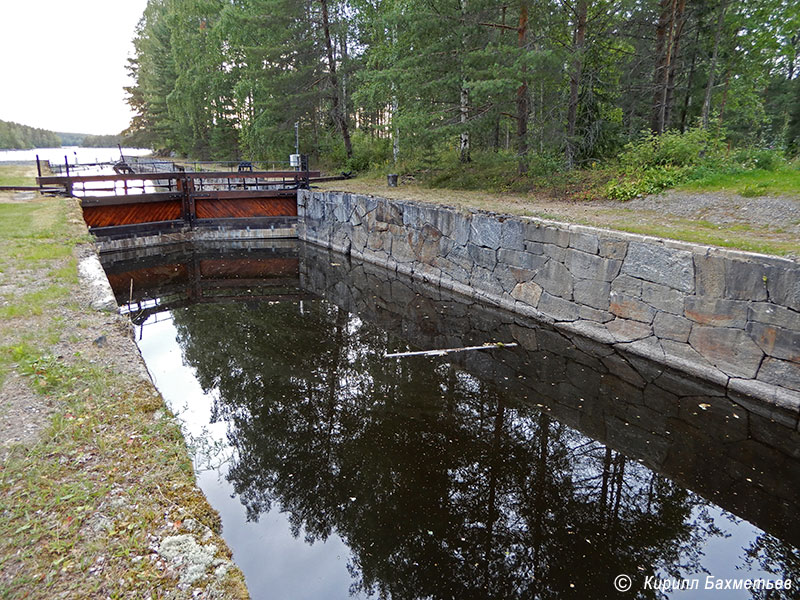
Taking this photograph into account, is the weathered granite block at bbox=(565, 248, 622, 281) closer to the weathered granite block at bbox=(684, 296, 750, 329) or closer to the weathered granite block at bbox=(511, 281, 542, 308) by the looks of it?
the weathered granite block at bbox=(511, 281, 542, 308)

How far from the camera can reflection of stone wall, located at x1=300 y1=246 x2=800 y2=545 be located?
3939mm

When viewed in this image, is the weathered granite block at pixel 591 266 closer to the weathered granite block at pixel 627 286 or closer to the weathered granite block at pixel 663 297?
the weathered granite block at pixel 627 286

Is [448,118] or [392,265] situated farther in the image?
[448,118]

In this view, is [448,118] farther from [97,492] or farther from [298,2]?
[97,492]

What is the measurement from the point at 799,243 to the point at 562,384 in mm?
3220

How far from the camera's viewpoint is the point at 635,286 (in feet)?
20.5

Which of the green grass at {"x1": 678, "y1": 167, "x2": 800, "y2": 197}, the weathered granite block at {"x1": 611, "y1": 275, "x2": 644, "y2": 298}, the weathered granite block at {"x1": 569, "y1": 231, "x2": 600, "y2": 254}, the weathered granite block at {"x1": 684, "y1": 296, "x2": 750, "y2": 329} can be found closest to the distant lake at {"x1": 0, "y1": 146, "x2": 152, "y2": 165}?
the weathered granite block at {"x1": 569, "y1": 231, "x2": 600, "y2": 254}

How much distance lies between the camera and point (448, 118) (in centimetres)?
1193

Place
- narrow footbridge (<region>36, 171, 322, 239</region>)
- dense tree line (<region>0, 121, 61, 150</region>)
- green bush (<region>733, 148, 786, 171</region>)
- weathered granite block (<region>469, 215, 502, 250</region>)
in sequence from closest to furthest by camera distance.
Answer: weathered granite block (<region>469, 215, 502, 250</region>) < green bush (<region>733, 148, 786, 171</region>) < narrow footbridge (<region>36, 171, 322, 239</region>) < dense tree line (<region>0, 121, 61, 150</region>)

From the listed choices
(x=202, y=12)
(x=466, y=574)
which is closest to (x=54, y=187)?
(x=202, y=12)

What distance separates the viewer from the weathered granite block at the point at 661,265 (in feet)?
18.7

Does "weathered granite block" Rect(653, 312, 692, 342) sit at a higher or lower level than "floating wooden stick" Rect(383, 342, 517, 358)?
higher

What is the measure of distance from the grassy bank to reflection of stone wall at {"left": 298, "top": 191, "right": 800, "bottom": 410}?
17.7 ft

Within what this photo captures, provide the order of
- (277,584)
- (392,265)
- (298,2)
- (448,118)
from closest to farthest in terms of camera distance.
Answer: (277,584) < (392,265) < (448,118) < (298,2)
